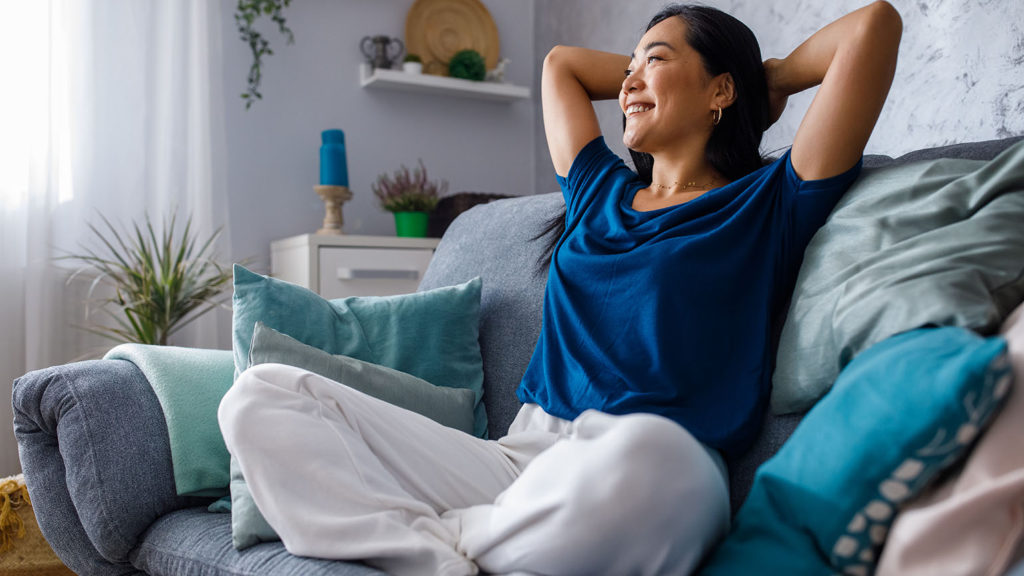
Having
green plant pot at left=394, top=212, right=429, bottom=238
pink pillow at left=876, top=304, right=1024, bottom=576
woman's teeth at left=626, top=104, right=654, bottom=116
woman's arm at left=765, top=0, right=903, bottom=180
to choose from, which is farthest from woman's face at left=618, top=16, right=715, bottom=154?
green plant pot at left=394, top=212, right=429, bottom=238

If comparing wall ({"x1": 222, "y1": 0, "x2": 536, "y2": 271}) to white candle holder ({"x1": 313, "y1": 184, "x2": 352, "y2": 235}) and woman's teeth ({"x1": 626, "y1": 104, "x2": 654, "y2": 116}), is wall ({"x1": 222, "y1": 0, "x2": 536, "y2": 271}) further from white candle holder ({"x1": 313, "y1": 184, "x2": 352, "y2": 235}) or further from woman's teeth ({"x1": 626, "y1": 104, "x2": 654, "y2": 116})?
woman's teeth ({"x1": 626, "y1": 104, "x2": 654, "y2": 116})

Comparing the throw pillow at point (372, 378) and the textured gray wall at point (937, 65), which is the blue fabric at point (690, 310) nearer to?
the throw pillow at point (372, 378)

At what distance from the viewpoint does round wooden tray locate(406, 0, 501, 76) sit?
3.31 meters

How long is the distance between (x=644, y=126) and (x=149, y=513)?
1.04 m

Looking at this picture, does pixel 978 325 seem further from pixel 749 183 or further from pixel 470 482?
pixel 470 482

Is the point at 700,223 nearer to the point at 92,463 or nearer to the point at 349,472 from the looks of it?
the point at 349,472

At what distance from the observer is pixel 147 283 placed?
2.34m

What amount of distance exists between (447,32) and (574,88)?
187 centimetres

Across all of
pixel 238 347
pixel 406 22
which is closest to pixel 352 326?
pixel 238 347

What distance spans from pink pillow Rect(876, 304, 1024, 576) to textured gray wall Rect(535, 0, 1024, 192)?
1.31m

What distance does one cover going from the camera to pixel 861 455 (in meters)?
0.75

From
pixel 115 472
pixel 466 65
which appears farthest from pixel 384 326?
pixel 466 65

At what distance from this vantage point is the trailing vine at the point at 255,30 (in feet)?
9.51

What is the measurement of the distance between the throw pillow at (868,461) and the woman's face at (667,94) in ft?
2.45
